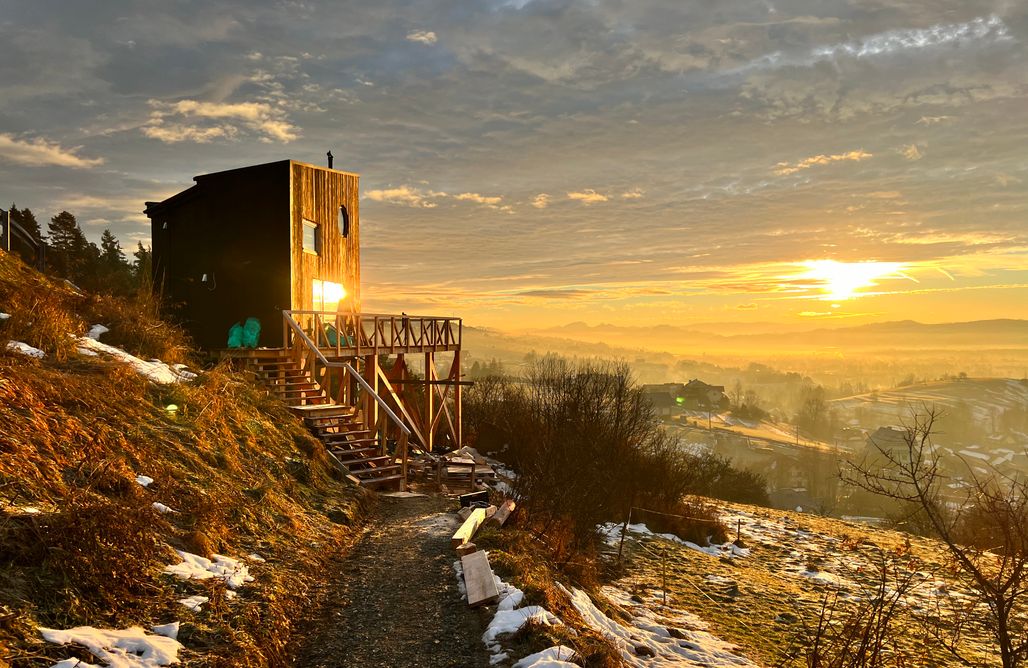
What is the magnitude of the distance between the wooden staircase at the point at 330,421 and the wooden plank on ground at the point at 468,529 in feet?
12.6

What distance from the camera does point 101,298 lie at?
14.8 metres

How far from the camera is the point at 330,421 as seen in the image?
15.9 m

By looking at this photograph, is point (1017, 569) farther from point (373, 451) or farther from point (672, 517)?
point (672, 517)

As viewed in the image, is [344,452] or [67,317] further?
[344,452]

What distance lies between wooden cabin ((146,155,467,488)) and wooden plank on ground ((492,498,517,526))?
6948 mm

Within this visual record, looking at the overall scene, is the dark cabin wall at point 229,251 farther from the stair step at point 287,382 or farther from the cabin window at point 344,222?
the stair step at point 287,382

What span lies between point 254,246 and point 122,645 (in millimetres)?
17470

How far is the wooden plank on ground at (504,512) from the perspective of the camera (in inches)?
444

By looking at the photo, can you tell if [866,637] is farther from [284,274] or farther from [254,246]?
[254,246]

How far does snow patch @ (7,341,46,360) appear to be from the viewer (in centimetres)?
914

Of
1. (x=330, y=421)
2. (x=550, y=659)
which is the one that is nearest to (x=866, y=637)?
(x=550, y=659)

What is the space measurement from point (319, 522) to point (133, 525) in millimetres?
4239

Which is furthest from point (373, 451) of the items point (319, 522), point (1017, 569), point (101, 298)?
point (1017, 569)

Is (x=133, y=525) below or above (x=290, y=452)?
above
